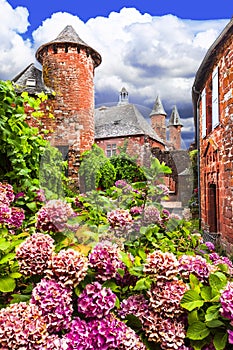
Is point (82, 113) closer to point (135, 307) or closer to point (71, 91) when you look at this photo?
point (71, 91)

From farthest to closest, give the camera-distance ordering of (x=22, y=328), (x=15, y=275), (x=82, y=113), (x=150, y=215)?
(x=82, y=113), (x=150, y=215), (x=15, y=275), (x=22, y=328)

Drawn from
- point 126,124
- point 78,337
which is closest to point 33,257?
point 78,337

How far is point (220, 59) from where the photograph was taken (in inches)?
134

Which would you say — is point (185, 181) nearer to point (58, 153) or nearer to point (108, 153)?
point (108, 153)

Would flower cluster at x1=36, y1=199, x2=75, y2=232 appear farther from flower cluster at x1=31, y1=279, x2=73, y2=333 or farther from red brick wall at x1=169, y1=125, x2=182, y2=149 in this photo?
red brick wall at x1=169, y1=125, x2=182, y2=149

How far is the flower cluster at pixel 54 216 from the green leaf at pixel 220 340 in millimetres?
380

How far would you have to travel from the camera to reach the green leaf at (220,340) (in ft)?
1.95

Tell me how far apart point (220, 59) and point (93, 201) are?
2973mm

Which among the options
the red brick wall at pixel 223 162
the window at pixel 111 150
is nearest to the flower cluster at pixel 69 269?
the window at pixel 111 150

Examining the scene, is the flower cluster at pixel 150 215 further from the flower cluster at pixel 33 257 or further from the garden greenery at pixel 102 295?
the flower cluster at pixel 33 257

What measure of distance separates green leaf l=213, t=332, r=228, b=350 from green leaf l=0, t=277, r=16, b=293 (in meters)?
0.39

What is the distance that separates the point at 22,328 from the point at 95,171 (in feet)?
1.22

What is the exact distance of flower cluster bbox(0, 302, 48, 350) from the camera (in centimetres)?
56

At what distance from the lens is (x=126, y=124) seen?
39.9 inches
